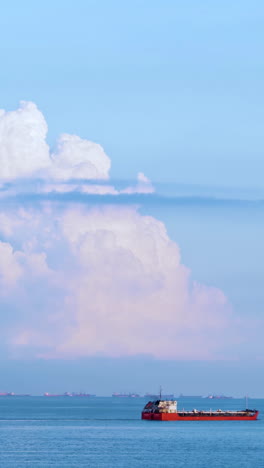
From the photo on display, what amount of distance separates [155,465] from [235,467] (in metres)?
16.2

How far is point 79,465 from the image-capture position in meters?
198

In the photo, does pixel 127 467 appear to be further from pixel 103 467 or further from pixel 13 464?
pixel 13 464

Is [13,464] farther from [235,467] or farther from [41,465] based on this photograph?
[235,467]

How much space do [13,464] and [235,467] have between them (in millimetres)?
44664

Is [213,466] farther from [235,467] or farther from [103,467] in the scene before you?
[103,467]

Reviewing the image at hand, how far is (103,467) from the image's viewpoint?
196 m

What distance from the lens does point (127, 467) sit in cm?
19488

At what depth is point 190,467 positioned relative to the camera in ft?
644

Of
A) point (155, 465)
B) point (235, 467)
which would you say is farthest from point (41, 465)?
point (235, 467)

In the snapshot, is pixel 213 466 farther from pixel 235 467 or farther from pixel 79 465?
pixel 79 465

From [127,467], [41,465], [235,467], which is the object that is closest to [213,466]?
[235,467]

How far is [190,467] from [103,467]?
1736cm

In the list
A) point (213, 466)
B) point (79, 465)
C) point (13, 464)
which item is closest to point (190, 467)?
point (213, 466)

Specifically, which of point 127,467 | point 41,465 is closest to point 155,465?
point 127,467
